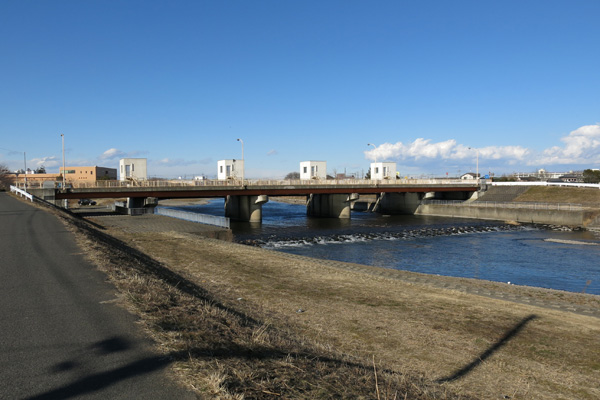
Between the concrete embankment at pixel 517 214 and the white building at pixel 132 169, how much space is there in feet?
171

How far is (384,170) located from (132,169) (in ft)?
176

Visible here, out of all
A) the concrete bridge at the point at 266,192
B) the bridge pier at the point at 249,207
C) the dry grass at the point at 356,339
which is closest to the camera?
the dry grass at the point at 356,339

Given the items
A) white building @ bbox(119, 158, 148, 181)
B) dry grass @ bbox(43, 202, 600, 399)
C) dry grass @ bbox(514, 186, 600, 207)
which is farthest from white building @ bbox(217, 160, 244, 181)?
dry grass @ bbox(43, 202, 600, 399)

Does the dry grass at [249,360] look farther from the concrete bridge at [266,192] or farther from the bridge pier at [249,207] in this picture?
the bridge pier at [249,207]

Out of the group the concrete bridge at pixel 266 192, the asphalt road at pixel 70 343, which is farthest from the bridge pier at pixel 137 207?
the asphalt road at pixel 70 343

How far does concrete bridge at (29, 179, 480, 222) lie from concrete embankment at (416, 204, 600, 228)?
4.63m

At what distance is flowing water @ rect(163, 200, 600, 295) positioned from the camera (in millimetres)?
28219

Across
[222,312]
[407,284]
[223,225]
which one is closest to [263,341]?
[222,312]

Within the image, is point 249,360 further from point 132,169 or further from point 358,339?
point 132,169

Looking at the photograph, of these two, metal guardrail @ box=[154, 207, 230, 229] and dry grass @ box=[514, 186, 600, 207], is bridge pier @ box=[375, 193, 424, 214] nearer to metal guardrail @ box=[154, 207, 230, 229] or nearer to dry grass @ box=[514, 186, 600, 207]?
dry grass @ box=[514, 186, 600, 207]

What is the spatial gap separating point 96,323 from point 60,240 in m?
14.7

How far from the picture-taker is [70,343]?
7.79m

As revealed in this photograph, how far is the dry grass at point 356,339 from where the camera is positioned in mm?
6672

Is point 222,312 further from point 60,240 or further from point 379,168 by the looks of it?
point 379,168
